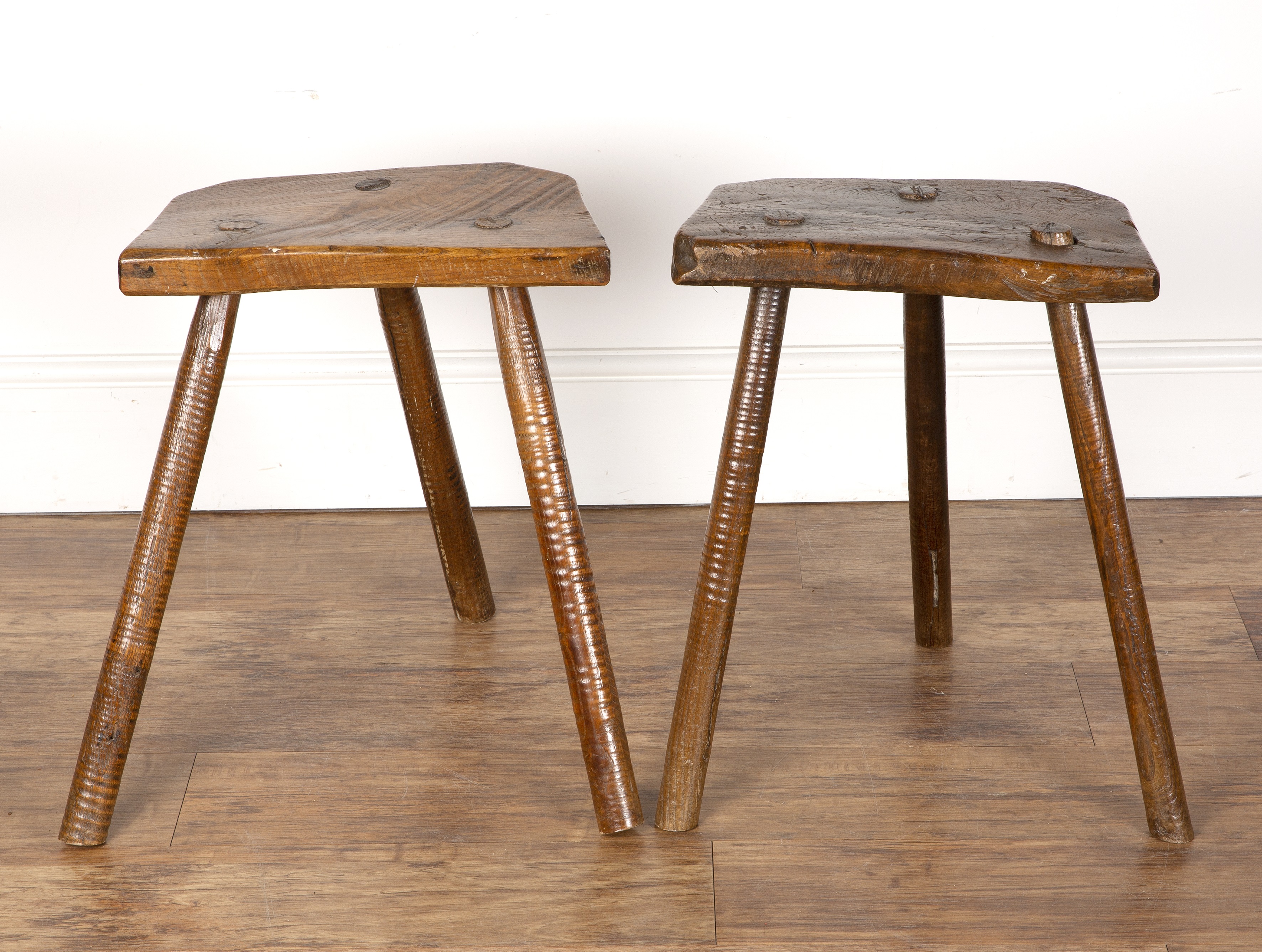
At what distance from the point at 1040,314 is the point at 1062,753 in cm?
65

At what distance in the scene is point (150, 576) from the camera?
994 millimetres

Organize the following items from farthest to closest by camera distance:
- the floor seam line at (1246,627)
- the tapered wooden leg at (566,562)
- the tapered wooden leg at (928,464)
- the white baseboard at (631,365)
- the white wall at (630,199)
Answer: the white baseboard at (631,365) < the white wall at (630,199) < the floor seam line at (1246,627) < the tapered wooden leg at (928,464) < the tapered wooden leg at (566,562)

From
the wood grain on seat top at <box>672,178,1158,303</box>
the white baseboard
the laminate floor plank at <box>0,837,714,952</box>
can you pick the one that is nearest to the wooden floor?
the laminate floor plank at <box>0,837,714,952</box>

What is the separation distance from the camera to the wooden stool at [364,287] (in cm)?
90

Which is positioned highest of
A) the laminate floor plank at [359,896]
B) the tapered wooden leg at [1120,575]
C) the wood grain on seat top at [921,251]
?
the wood grain on seat top at [921,251]

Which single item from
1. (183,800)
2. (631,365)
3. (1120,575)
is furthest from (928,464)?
(183,800)

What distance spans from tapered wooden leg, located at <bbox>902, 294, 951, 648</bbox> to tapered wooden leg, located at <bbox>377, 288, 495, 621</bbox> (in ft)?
1.55

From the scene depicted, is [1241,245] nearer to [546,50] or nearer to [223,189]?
[546,50]

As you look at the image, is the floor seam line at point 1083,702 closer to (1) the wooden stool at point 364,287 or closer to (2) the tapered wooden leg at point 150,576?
(1) the wooden stool at point 364,287

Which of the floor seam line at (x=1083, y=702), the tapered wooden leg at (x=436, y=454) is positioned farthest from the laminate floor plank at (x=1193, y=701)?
the tapered wooden leg at (x=436, y=454)

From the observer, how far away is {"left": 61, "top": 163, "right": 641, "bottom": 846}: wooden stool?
90 centimetres

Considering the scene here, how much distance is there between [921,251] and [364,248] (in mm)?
412

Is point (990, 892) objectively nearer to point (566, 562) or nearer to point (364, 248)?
point (566, 562)

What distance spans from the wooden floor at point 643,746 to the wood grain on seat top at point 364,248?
0.46 meters
